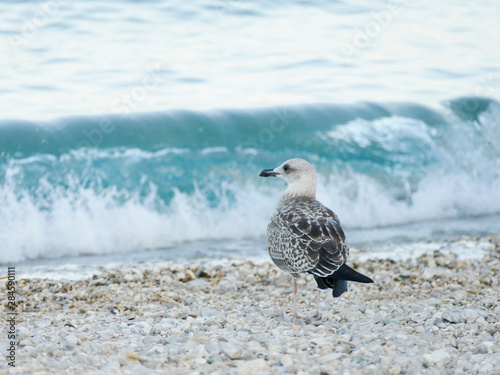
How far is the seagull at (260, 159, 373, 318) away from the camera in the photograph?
4.59 m

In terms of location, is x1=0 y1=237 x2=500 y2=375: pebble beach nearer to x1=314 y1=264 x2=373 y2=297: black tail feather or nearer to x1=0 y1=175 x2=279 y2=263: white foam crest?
x1=314 y1=264 x2=373 y2=297: black tail feather

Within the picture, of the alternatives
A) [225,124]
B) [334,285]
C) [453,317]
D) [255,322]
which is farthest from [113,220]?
[453,317]

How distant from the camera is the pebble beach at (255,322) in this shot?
3.64 m

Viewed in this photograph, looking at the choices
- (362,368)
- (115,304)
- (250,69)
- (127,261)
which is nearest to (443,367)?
(362,368)

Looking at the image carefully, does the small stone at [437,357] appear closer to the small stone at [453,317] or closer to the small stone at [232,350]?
the small stone at [453,317]

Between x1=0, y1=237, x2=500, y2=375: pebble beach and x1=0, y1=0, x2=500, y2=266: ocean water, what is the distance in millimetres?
1578

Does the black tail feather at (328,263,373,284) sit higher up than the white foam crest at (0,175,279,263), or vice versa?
the black tail feather at (328,263,373,284)

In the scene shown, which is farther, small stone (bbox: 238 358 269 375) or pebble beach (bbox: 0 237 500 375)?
pebble beach (bbox: 0 237 500 375)

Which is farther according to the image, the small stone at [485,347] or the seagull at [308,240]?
the seagull at [308,240]

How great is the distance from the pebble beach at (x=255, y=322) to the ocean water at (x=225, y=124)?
62.1 inches

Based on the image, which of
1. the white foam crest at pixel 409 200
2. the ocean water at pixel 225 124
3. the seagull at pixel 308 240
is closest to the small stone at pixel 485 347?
the seagull at pixel 308 240

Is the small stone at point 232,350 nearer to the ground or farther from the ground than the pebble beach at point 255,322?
farther from the ground

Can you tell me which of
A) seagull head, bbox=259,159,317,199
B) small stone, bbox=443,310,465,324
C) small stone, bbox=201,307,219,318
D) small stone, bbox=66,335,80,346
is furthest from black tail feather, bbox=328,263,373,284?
small stone, bbox=66,335,80,346

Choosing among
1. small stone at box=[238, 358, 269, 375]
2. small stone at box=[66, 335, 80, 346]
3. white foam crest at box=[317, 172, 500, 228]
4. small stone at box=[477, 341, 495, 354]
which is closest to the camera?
small stone at box=[238, 358, 269, 375]
